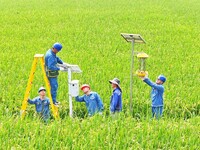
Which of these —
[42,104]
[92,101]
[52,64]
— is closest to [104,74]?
[52,64]

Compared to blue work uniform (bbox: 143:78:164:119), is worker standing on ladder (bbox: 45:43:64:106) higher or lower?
higher

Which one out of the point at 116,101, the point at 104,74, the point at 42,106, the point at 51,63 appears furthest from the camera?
the point at 104,74

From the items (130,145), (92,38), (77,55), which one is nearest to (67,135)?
(130,145)

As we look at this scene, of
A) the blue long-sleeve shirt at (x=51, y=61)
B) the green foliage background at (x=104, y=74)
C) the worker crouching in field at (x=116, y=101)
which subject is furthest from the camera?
the blue long-sleeve shirt at (x=51, y=61)

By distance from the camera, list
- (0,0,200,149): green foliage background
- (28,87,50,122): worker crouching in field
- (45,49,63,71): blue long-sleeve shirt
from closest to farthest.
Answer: (0,0,200,149): green foliage background, (28,87,50,122): worker crouching in field, (45,49,63,71): blue long-sleeve shirt

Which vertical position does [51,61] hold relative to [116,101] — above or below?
above

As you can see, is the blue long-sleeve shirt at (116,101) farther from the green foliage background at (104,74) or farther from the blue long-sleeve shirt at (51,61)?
the blue long-sleeve shirt at (51,61)

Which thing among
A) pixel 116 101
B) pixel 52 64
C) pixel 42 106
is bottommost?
pixel 42 106

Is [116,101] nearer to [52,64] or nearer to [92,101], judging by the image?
[92,101]

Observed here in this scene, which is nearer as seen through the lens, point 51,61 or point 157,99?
point 157,99

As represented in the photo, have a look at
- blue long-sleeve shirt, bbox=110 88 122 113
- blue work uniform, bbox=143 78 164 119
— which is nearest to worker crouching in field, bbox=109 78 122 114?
blue long-sleeve shirt, bbox=110 88 122 113

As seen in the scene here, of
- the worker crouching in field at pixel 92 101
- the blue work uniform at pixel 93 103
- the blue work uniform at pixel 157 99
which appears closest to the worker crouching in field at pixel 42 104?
the worker crouching in field at pixel 92 101

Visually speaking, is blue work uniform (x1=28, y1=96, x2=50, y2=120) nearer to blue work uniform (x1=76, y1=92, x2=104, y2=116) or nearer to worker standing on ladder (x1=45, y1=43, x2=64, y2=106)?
worker standing on ladder (x1=45, y1=43, x2=64, y2=106)

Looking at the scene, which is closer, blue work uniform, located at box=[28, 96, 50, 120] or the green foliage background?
the green foliage background
